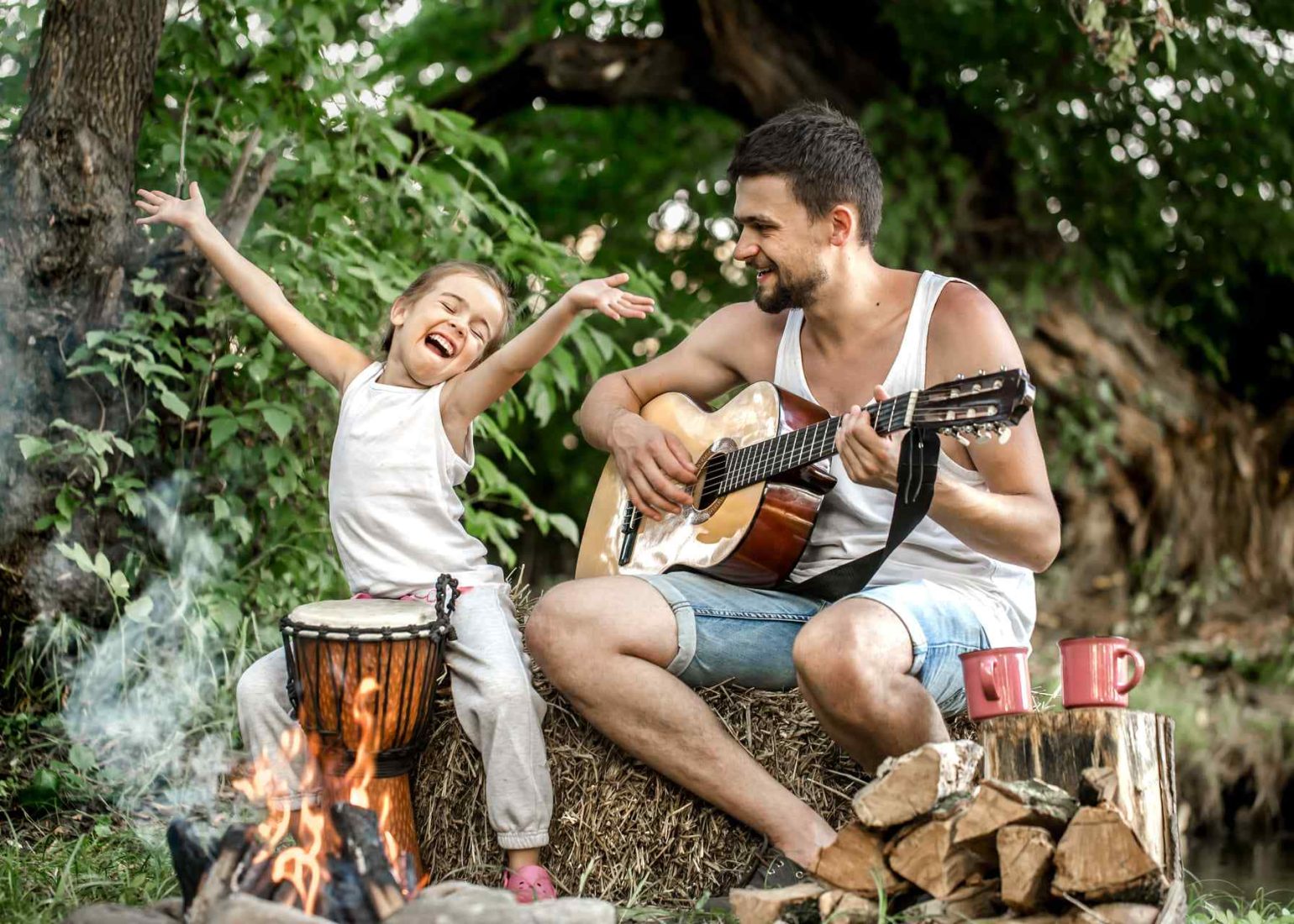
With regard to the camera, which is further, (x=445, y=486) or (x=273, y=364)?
(x=273, y=364)

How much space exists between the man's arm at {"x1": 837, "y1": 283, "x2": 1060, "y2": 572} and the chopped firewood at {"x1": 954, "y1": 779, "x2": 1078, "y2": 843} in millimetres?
660

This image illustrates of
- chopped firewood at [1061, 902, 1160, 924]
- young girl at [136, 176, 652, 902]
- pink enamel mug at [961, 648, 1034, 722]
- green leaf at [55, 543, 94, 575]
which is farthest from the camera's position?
green leaf at [55, 543, 94, 575]

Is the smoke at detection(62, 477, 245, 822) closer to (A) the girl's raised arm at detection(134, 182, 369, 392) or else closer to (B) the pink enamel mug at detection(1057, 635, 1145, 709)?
(A) the girl's raised arm at detection(134, 182, 369, 392)

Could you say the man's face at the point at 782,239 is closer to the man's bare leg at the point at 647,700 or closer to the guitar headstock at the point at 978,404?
the guitar headstock at the point at 978,404

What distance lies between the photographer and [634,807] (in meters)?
2.76

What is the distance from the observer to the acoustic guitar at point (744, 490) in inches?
108

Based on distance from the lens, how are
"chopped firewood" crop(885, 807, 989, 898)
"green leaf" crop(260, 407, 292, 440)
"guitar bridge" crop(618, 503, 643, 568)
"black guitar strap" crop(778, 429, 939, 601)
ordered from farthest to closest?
"green leaf" crop(260, 407, 292, 440), "guitar bridge" crop(618, 503, 643, 568), "black guitar strap" crop(778, 429, 939, 601), "chopped firewood" crop(885, 807, 989, 898)

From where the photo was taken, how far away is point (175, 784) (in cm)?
351

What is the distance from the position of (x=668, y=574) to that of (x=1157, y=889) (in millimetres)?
1277

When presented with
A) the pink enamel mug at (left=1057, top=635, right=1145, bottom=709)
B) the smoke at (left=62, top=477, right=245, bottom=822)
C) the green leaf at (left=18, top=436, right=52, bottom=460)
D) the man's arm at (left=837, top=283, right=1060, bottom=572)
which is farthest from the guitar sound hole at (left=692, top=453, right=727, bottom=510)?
the green leaf at (left=18, top=436, right=52, bottom=460)

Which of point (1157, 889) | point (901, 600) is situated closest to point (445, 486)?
point (901, 600)

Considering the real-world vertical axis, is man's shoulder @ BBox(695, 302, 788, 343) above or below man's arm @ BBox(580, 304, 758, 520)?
above

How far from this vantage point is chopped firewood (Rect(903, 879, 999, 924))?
2.03 meters

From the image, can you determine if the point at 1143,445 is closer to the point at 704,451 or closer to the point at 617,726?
the point at 704,451
